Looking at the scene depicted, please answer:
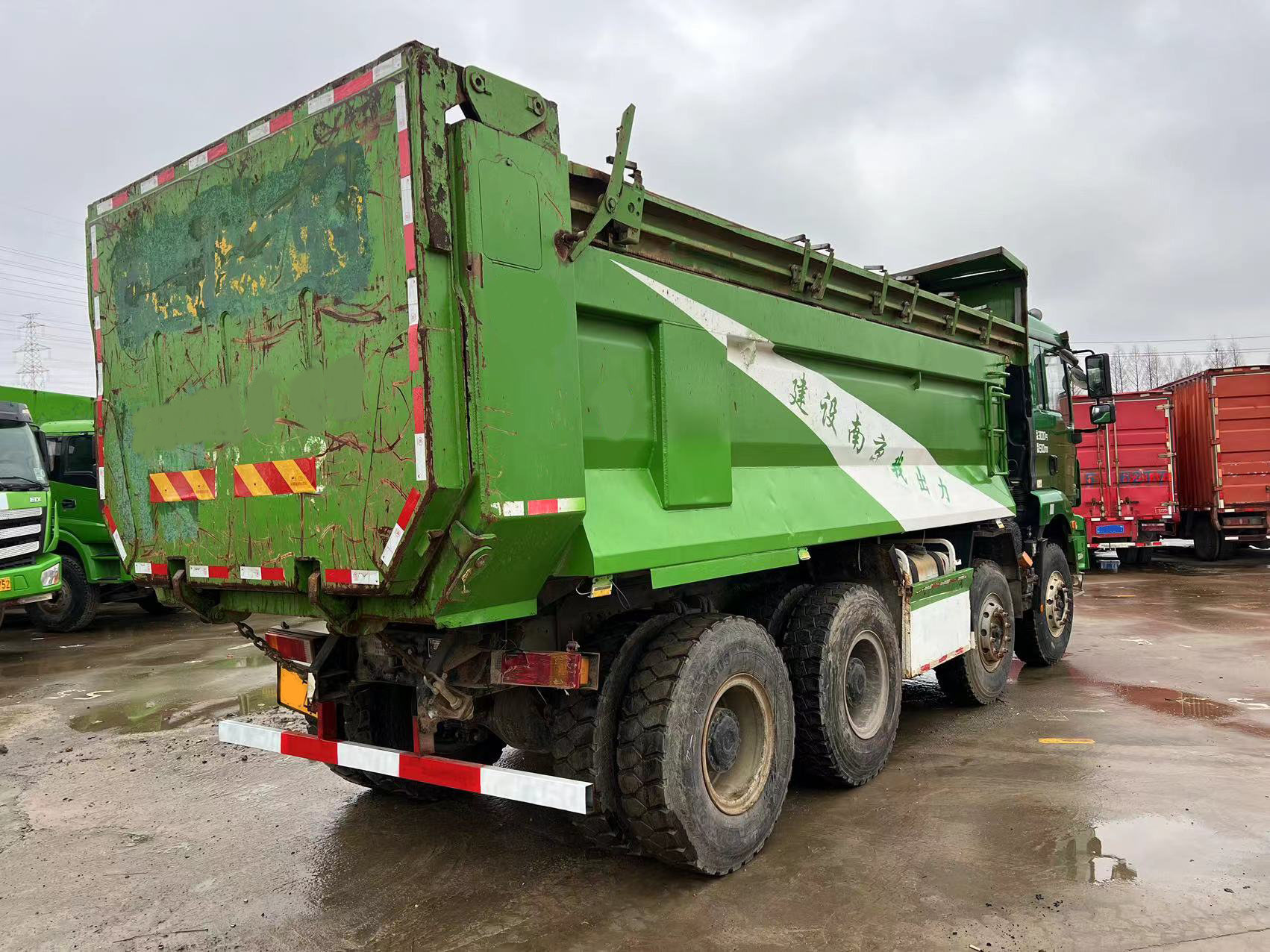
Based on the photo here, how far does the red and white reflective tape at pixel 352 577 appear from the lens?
300 cm

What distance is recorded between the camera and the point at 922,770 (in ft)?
16.8

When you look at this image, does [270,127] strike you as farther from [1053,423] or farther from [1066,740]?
[1053,423]

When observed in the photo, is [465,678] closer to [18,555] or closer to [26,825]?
[26,825]

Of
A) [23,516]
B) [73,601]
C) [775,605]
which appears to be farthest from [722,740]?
[73,601]

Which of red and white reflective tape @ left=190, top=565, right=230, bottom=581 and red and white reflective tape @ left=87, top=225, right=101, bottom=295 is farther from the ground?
red and white reflective tape @ left=87, top=225, right=101, bottom=295

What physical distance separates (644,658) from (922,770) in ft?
7.84

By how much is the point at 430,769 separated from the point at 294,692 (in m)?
1.01

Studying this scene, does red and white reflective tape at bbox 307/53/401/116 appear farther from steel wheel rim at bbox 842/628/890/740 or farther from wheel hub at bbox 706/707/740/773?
steel wheel rim at bbox 842/628/890/740

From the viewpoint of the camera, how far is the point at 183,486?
3713mm

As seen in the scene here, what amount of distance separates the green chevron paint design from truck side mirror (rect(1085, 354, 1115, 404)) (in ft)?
7.82

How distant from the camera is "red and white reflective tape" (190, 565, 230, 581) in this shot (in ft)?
11.7

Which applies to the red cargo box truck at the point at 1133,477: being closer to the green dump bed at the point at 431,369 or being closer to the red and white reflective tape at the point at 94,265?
the green dump bed at the point at 431,369

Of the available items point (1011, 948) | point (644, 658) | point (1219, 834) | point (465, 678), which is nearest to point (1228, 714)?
point (1219, 834)

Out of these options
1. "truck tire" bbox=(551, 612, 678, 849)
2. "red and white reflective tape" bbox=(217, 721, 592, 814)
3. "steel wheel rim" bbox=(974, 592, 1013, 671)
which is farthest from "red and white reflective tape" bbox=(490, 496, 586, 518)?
"steel wheel rim" bbox=(974, 592, 1013, 671)
